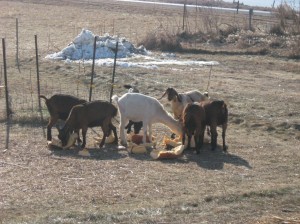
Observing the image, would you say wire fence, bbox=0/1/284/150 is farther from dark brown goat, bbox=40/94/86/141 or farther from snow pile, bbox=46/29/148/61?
dark brown goat, bbox=40/94/86/141

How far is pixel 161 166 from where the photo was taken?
1271 centimetres

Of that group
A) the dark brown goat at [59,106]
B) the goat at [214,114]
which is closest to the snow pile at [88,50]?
the dark brown goat at [59,106]

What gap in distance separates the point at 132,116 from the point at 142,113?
9.1 inches

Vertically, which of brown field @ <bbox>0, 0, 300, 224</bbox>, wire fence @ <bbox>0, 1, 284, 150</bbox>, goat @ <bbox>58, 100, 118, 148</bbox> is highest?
Result: goat @ <bbox>58, 100, 118, 148</bbox>

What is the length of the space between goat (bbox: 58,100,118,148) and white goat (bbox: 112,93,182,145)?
413 mm

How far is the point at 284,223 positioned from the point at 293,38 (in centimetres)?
2480

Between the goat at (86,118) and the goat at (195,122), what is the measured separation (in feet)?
5.12

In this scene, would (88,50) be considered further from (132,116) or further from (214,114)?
(214,114)

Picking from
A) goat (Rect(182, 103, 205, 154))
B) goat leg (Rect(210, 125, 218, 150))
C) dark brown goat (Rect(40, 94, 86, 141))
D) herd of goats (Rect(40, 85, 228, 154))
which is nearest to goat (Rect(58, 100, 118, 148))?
herd of goats (Rect(40, 85, 228, 154))

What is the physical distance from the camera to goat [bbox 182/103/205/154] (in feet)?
45.5

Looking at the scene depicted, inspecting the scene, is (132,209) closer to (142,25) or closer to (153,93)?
(153,93)

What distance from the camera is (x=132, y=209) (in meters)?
9.96

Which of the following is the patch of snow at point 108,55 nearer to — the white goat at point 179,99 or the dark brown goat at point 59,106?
the white goat at point 179,99

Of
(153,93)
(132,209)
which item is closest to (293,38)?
(153,93)
